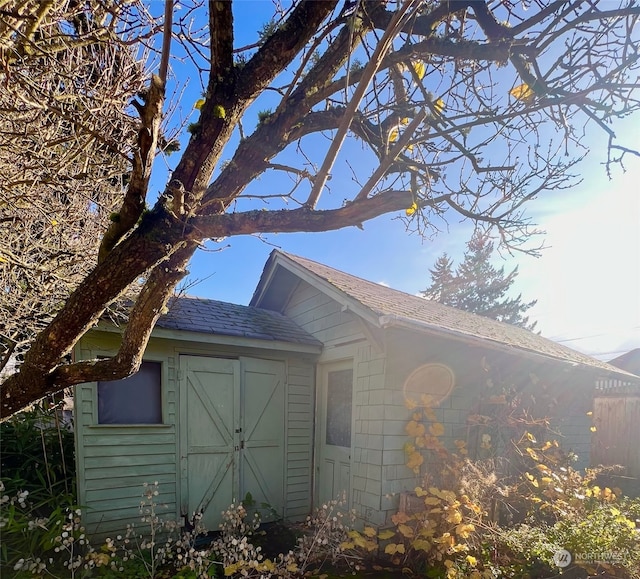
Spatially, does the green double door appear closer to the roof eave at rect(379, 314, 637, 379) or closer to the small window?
the small window

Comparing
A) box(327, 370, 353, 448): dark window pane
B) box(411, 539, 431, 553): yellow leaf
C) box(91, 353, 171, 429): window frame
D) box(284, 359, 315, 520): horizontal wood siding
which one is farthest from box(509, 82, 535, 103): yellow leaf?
box(91, 353, 171, 429): window frame

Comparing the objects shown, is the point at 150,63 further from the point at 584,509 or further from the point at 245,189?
the point at 584,509

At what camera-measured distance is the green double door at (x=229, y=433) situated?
4.91 metres

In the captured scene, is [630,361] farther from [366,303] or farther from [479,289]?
[366,303]

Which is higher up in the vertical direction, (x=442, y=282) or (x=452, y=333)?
(x=442, y=282)

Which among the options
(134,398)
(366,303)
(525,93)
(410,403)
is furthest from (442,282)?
(525,93)

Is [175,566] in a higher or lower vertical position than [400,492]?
lower

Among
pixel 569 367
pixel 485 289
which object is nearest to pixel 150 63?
pixel 569 367

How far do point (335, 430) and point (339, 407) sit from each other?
344mm

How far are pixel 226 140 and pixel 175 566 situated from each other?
14.0 ft

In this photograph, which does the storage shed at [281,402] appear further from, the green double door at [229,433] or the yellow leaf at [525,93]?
the yellow leaf at [525,93]

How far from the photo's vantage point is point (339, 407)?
5.59 m

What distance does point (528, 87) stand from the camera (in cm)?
275

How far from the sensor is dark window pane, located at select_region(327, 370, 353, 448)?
17.7ft
